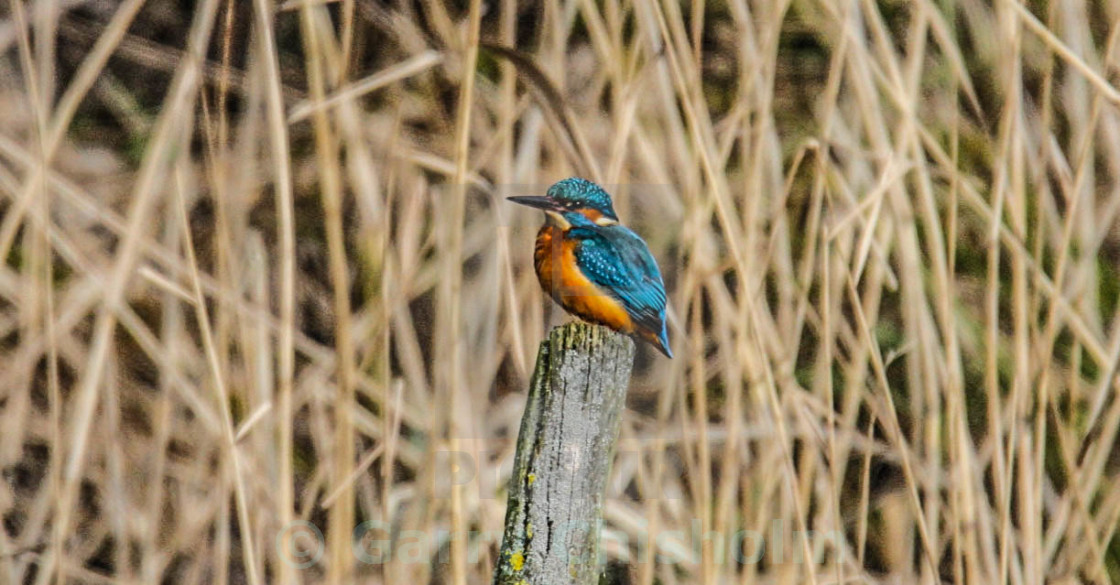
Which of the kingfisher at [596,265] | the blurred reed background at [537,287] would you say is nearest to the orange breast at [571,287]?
the kingfisher at [596,265]

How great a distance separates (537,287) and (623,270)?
0.51m

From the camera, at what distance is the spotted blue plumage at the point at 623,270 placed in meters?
1.54

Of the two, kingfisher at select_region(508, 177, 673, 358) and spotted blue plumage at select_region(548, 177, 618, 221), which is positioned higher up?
spotted blue plumage at select_region(548, 177, 618, 221)

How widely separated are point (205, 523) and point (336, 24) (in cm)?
132

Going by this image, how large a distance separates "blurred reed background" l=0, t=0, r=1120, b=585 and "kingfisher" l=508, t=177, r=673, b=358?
0.12 m

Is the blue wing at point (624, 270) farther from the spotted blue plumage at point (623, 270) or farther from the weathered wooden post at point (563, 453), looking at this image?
the weathered wooden post at point (563, 453)

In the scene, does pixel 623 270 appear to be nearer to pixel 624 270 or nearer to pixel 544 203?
pixel 624 270

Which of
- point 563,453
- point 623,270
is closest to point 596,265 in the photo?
point 623,270

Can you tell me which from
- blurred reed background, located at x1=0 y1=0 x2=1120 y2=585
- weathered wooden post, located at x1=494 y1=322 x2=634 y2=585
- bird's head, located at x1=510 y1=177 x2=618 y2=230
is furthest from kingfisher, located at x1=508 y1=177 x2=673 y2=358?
weathered wooden post, located at x1=494 y1=322 x2=634 y2=585

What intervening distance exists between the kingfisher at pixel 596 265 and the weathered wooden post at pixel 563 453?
317 millimetres

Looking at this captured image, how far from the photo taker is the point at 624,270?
156 cm

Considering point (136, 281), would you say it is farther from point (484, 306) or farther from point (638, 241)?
point (638, 241)

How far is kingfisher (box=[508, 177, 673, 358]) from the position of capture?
152 cm

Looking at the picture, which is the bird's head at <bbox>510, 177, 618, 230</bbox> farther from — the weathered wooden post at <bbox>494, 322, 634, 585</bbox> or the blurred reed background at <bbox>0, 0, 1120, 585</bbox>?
the weathered wooden post at <bbox>494, 322, 634, 585</bbox>
